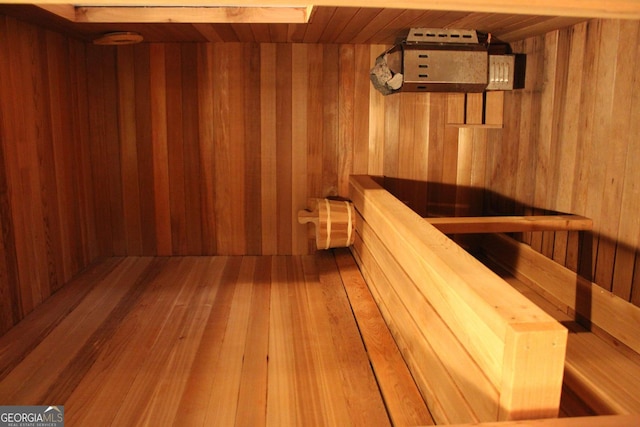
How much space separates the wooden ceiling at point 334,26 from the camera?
247cm

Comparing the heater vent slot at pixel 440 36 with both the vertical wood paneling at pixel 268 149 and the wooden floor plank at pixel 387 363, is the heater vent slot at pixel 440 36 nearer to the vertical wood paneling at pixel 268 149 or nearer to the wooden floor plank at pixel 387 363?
the vertical wood paneling at pixel 268 149

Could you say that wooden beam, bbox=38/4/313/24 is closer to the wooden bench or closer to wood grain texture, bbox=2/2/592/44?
wood grain texture, bbox=2/2/592/44

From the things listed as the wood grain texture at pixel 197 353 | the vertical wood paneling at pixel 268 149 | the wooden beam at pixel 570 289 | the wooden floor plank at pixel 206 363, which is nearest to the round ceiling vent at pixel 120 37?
the vertical wood paneling at pixel 268 149

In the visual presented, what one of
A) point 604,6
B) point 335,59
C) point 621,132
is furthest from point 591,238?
point 335,59

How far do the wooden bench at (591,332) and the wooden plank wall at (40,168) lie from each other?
234 centimetres

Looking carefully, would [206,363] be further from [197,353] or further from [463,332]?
[463,332]

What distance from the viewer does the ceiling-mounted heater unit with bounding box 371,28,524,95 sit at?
2955 millimetres

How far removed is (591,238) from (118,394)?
6.98ft

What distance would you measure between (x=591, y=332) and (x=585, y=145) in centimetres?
87

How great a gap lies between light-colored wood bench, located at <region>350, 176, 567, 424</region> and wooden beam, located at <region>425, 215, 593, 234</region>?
428 millimetres

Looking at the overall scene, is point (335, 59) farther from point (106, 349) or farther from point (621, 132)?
point (106, 349)

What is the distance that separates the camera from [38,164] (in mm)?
2697

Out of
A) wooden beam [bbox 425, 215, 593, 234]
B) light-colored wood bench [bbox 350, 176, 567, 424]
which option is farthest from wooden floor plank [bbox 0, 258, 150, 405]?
wooden beam [bbox 425, 215, 593, 234]

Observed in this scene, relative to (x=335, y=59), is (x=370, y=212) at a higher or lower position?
lower
